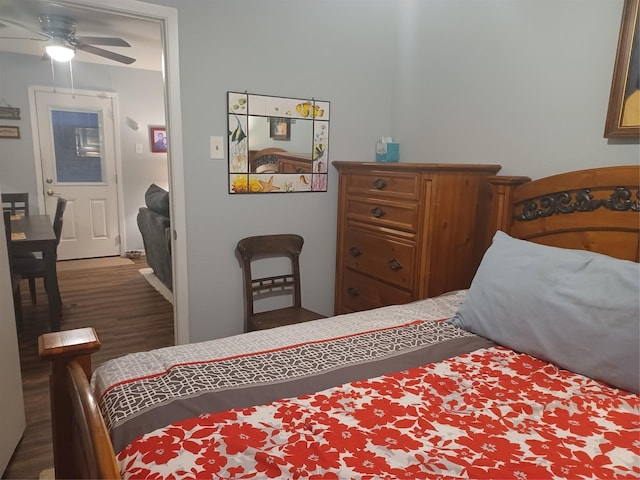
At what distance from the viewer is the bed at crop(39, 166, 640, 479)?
0.92 metres

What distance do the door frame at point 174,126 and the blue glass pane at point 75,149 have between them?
3753mm

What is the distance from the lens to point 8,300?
1.87m

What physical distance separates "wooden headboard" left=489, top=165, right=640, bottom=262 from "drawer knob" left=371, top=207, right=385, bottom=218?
23.4 inches

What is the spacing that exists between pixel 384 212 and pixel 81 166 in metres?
4.56

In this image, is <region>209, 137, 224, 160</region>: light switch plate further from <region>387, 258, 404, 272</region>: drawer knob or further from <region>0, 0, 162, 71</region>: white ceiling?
<region>387, 258, 404, 272</region>: drawer knob

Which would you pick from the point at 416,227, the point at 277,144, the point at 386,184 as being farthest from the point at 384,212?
the point at 277,144

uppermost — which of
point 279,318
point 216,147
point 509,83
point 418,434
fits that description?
point 509,83

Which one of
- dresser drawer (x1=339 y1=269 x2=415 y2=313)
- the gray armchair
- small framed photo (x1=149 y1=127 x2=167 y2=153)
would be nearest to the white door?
small framed photo (x1=149 y1=127 x2=167 y2=153)

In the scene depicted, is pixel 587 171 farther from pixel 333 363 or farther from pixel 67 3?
pixel 67 3

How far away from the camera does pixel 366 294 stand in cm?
259

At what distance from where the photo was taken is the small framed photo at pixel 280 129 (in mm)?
2570

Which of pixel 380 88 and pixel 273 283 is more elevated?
pixel 380 88

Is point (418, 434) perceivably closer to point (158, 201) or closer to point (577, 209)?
point (577, 209)

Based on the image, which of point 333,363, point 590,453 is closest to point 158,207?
point 333,363
